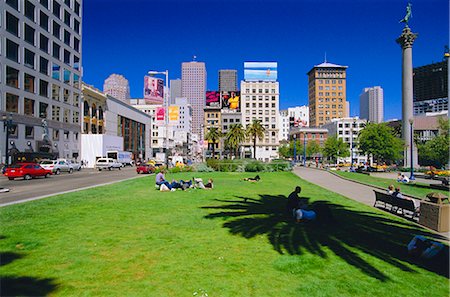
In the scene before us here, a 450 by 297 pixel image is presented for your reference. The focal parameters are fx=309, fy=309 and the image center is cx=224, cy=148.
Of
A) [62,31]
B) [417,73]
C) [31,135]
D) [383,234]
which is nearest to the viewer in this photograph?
[383,234]

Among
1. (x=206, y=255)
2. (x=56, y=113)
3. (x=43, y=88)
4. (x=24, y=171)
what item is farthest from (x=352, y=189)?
(x=56, y=113)

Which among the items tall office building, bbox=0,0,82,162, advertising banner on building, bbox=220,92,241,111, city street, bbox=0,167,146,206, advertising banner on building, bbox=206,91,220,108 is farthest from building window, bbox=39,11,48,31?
advertising banner on building, bbox=206,91,220,108

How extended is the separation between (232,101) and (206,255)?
416 ft

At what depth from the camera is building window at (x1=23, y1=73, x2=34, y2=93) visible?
153 ft

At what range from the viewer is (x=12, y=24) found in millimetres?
44344

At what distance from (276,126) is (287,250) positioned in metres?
112

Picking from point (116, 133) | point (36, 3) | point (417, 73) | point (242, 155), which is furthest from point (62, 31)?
point (417, 73)

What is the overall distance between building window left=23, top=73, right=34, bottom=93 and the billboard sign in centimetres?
8224

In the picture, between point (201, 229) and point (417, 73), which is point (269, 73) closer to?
point (417, 73)

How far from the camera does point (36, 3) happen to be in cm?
4909

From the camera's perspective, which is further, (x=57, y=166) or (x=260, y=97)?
(x=260, y=97)

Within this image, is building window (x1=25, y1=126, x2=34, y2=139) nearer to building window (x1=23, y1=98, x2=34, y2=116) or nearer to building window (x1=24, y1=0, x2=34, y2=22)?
building window (x1=23, y1=98, x2=34, y2=116)

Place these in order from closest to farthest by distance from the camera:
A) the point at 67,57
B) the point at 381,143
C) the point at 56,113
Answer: the point at 381,143 < the point at 56,113 < the point at 67,57

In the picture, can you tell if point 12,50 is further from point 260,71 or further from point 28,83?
point 260,71
